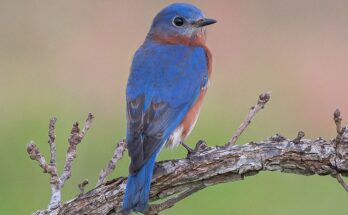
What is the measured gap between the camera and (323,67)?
14969 millimetres

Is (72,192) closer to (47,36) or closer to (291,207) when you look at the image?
(291,207)

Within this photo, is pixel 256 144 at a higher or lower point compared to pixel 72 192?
higher

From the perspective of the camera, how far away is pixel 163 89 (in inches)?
295

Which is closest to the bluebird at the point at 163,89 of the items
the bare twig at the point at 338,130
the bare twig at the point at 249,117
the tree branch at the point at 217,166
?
the tree branch at the point at 217,166

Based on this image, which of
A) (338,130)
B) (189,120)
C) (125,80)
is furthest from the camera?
(125,80)

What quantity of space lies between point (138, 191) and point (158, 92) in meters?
1.03

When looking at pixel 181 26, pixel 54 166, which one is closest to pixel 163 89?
pixel 181 26

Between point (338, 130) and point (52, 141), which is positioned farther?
point (52, 141)

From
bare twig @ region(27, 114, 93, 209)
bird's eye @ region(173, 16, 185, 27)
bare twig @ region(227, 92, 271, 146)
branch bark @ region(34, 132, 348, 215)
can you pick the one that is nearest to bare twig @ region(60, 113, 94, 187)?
bare twig @ region(27, 114, 93, 209)

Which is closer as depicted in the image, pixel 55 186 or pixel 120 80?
pixel 55 186

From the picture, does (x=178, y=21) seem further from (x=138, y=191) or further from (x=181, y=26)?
(x=138, y=191)

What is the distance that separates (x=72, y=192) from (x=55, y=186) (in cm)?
436

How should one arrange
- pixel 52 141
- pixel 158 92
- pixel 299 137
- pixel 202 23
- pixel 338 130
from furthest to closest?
pixel 202 23
pixel 158 92
pixel 52 141
pixel 299 137
pixel 338 130

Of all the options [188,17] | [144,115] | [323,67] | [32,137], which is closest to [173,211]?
[32,137]
